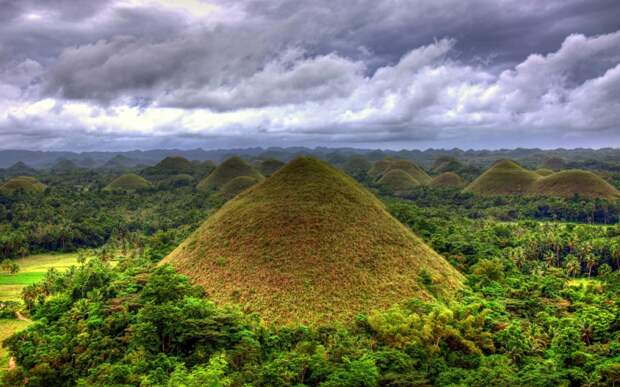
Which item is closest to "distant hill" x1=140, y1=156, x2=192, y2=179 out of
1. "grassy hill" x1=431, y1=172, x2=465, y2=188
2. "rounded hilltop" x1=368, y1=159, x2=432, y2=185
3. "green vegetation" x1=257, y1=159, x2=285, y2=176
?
"green vegetation" x1=257, y1=159, x2=285, y2=176

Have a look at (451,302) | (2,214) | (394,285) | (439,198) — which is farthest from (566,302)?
(2,214)

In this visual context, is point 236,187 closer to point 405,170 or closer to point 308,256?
point 405,170

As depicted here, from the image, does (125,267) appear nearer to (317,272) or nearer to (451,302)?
(317,272)

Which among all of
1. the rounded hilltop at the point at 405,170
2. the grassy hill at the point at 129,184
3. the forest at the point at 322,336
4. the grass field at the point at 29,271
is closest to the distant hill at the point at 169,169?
the grassy hill at the point at 129,184

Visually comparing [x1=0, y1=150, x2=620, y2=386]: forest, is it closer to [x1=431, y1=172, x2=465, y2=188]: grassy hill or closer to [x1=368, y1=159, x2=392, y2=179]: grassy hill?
[x1=431, y1=172, x2=465, y2=188]: grassy hill

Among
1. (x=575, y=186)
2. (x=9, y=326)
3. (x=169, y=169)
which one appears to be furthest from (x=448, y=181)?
(x=9, y=326)

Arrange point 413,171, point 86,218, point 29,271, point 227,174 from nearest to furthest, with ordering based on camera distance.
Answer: point 29,271
point 86,218
point 227,174
point 413,171
